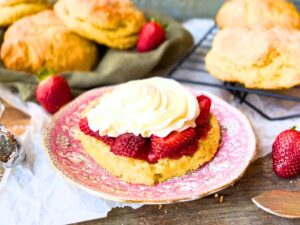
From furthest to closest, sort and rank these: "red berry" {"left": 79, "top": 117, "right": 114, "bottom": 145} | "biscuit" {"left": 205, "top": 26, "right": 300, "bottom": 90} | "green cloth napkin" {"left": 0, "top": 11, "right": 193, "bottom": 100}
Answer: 1. "green cloth napkin" {"left": 0, "top": 11, "right": 193, "bottom": 100}
2. "biscuit" {"left": 205, "top": 26, "right": 300, "bottom": 90}
3. "red berry" {"left": 79, "top": 117, "right": 114, "bottom": 145}

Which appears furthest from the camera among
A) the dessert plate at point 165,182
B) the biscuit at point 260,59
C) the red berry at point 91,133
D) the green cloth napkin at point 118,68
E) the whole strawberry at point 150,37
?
the whole strawberry at point 150,37

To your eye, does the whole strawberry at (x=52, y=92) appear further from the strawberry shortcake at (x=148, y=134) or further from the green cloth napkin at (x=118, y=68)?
the strawberry shortcake at (x=148, y=134)

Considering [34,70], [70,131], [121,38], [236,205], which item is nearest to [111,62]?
[121,38]

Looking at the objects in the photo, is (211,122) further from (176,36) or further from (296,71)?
(176,36)

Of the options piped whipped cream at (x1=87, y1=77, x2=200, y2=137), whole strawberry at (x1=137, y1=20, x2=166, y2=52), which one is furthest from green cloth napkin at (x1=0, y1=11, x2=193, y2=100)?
piped whipped cream at (x1=87, y1=77, x2=200, y2=137)

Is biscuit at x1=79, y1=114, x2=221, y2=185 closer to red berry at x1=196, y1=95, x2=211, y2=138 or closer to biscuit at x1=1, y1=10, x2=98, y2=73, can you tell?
red berry at x1=196, y1=95, x2=211, y2=138

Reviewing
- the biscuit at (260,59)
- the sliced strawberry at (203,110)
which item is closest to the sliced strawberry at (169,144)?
the sliced strawberry at (203,110)
